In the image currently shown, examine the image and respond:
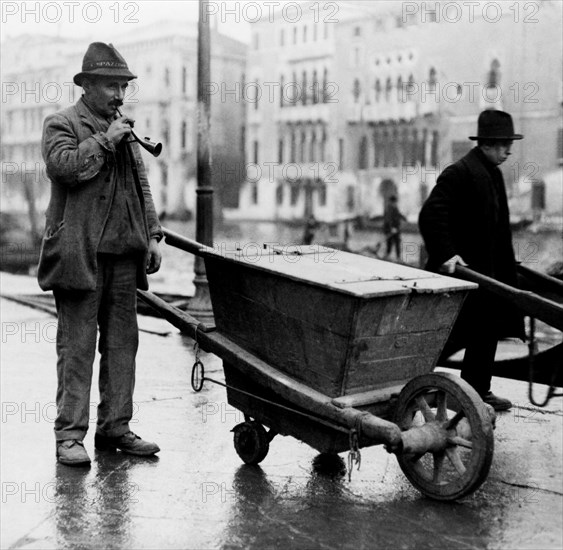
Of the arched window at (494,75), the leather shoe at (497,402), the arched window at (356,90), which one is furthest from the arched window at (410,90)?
the leather shoe at (497,402)

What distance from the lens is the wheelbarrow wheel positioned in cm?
458

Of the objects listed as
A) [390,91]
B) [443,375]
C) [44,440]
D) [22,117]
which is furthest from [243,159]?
[443,375]

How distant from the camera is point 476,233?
5703 millimetres

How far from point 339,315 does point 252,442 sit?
0.98 m

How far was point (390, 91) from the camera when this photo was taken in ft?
48.7

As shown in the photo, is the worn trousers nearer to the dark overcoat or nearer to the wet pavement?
the wet pavement

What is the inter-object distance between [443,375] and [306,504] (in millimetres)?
786

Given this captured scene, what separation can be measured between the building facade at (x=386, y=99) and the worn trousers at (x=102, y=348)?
29.9 ft

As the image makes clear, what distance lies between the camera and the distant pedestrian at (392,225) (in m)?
14.6

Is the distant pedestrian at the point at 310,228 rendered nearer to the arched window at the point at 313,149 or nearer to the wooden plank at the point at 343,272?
the arched window at the point at 313,149

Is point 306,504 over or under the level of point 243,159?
under

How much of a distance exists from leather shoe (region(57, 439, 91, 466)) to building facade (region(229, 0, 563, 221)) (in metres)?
9.50

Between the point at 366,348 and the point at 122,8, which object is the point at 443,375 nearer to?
the point at 366,348

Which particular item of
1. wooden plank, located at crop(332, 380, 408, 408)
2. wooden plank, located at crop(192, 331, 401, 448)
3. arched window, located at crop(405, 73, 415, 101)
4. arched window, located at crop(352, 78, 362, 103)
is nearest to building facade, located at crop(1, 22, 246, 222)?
arched window, located at crop(352, 78, 362, 103)
